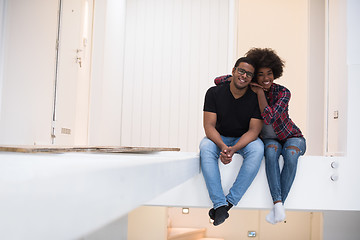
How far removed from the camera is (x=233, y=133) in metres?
2.78

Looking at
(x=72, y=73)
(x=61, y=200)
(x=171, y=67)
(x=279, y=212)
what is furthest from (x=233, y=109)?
(x=61, y=200)

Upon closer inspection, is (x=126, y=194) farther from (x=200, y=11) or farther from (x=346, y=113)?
(x=200, y=11)

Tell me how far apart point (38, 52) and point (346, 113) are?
2.41 m

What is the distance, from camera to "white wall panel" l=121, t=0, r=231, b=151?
15.5 feet

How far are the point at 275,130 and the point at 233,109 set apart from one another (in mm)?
321

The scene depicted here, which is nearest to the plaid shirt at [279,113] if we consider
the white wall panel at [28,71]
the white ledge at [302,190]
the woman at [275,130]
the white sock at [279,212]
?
the woman at [275,130]

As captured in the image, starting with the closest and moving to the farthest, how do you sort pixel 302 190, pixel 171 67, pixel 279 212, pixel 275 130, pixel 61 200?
pixel 61 200, pixel 279 212, pixel 275 130, pixel 302 190, pixel 171 67

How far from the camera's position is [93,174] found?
1.60ft

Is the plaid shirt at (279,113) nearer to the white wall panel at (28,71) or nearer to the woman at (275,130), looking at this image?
the woman at (275,130)

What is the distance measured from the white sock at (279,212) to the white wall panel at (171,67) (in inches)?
80.8

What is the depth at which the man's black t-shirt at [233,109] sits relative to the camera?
8.96ft

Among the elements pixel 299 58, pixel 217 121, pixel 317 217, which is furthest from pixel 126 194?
pixel 299 58

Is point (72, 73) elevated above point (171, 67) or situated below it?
below

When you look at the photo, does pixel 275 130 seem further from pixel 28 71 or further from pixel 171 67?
pixel 171 67
